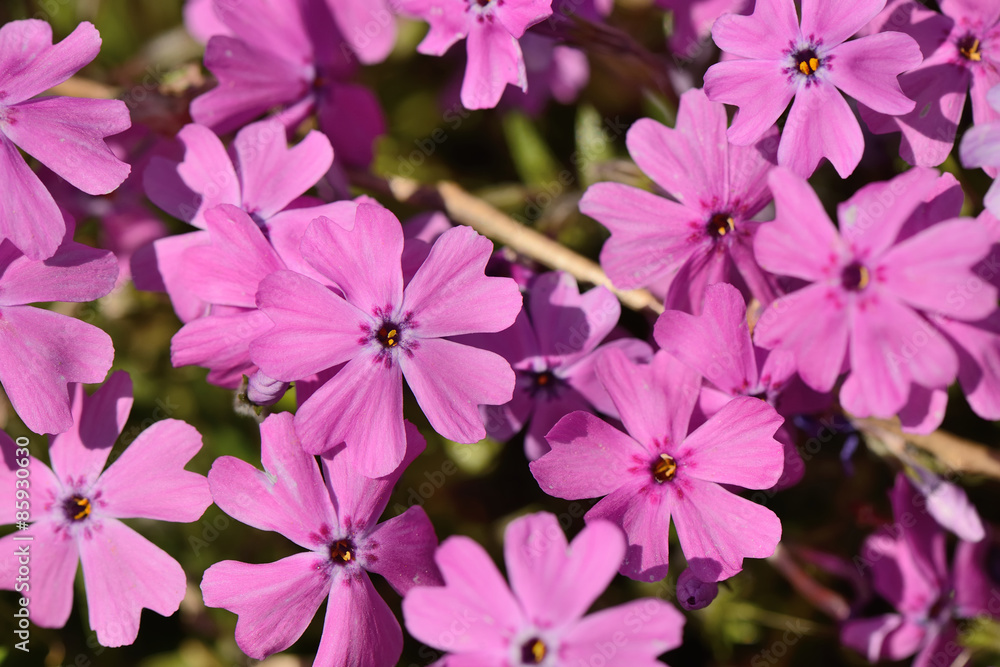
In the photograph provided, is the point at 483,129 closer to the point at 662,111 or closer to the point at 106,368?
the point at 662,111

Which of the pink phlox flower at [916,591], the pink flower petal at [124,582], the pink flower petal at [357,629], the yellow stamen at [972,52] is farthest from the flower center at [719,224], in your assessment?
the pink flower petal at [124,582]

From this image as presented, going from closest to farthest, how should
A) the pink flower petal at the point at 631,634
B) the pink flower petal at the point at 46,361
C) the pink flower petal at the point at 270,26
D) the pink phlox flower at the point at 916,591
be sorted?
the pink flower petal at the point at 631,634 → the pink flower petal at the point at 46,361 → the pink flower petal at the point at 270,26 → the pink phlox flower at the point at 916,591

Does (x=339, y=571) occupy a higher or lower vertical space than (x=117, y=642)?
higher

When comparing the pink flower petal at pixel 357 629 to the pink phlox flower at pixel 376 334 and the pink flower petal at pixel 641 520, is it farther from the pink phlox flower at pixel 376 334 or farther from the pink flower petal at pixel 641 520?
the pink flower petal at pixel 641 520

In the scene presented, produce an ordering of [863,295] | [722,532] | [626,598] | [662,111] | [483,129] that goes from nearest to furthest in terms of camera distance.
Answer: [863,295]
[722,532]
[662,111]
[626,598]
[483,129]

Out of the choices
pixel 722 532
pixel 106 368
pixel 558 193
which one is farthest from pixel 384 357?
pixel 558 193

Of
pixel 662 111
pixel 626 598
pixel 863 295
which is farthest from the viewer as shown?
pixel 626 598

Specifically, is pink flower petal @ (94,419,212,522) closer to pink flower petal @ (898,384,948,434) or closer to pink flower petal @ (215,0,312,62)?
pink flower petal @ (215,0,312,62)
